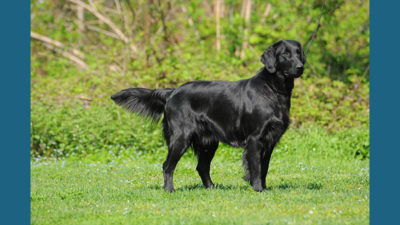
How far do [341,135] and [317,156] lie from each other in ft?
2.97

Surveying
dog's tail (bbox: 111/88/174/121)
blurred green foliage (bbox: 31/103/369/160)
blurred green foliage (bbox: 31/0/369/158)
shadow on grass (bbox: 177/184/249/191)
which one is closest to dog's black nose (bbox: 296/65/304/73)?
shadow on grass (bbox: 177/184/249/191)

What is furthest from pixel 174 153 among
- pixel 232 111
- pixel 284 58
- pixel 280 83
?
pixel 284 58

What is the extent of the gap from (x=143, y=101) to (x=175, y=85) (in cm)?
535

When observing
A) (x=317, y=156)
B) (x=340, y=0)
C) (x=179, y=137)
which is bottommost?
(x=317, y=156)

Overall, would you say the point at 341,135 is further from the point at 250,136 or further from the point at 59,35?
the point at 59,35

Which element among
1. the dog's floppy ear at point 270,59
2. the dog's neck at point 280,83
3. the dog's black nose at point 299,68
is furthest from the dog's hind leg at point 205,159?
the dog's black nose at point 299,68

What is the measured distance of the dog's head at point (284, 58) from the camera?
5.54 metres

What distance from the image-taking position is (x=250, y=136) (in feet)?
18.5

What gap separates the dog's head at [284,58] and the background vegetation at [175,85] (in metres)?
1.35

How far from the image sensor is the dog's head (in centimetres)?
554

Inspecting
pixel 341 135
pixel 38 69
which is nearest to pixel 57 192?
pixel 341 135

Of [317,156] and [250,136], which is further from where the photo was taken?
[317,156]

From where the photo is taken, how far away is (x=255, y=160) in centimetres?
559

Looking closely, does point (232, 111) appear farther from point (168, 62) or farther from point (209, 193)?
point (168, 62)
